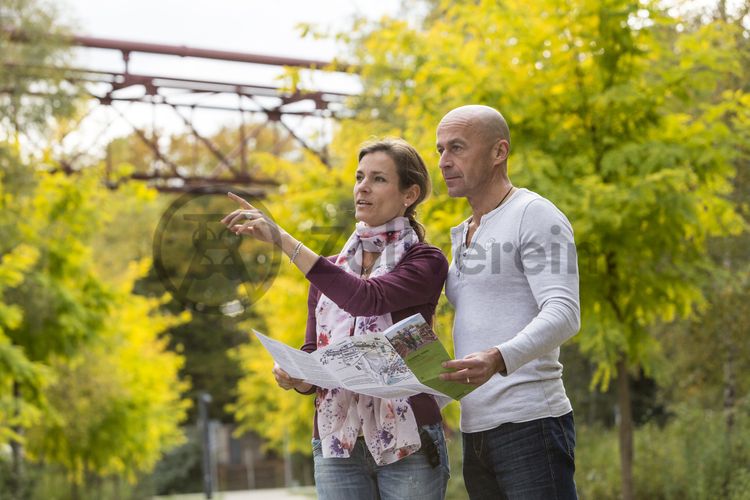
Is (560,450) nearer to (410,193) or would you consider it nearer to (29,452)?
(410,193)

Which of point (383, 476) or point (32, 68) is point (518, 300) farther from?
point (32, 68)

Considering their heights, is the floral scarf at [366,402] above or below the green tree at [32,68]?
below

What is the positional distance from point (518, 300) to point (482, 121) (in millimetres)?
529

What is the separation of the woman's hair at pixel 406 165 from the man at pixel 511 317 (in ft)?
0.46

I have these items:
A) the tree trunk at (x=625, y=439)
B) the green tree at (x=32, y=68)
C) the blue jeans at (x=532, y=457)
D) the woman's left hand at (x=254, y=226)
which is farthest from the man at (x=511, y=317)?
the green tree at (x=32, y=68)

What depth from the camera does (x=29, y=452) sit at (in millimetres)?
21203

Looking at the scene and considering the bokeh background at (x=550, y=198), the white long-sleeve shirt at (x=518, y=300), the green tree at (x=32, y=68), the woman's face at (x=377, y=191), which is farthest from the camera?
the green tree at (x=32, y=68)

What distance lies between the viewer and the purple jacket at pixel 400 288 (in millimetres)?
2885

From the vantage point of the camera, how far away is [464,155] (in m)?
3.03

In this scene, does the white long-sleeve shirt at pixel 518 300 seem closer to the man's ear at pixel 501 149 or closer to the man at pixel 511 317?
the man at pixel 511 317

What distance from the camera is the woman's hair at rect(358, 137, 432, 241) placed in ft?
10.4

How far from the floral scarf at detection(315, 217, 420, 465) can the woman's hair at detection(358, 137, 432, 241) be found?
0.29 feet

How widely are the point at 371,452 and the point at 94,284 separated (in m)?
13.4

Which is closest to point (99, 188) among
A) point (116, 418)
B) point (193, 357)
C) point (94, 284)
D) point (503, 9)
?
point (94, 284)
